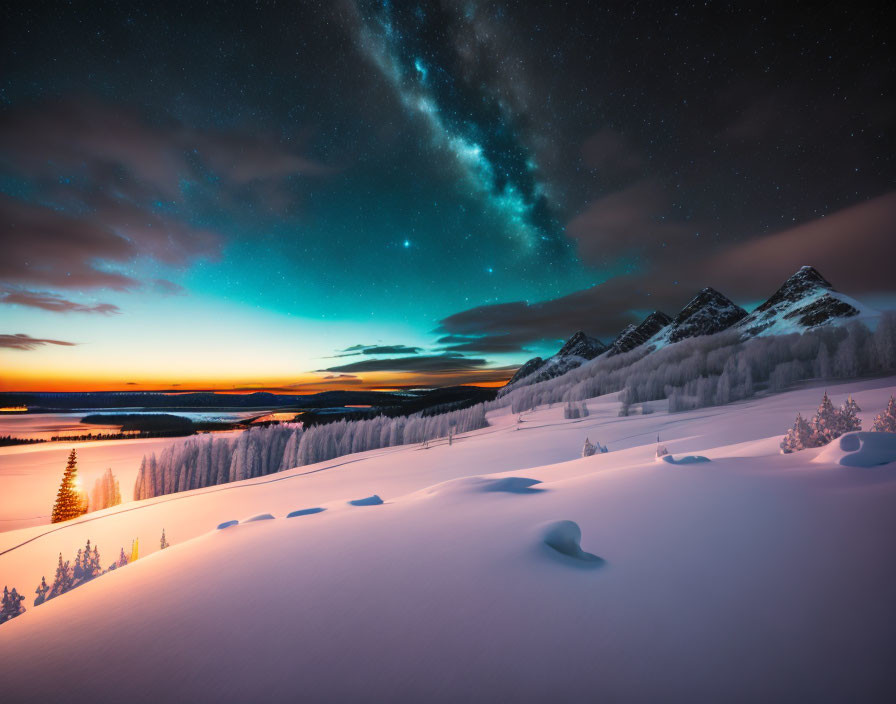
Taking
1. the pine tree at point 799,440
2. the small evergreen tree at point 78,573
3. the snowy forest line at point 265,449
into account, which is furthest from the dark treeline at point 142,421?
the pine tree at point 799,440

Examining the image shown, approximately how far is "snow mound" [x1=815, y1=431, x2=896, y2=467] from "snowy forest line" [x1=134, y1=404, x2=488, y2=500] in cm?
4073

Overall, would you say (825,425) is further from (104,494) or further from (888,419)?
(104,494)

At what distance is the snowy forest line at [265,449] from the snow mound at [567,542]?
1641 inches

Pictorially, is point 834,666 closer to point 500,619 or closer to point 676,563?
point 676,563

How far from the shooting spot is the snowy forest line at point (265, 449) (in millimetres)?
43250

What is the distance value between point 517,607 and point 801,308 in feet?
575

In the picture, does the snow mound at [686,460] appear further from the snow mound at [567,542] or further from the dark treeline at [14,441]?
the dark treeline at [14,441]

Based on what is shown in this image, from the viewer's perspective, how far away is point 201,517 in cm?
1692

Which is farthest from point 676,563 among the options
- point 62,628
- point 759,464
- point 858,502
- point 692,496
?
point 62,628

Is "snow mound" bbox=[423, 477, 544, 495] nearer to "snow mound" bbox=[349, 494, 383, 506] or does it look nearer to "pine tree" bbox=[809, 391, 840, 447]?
"snow mound" bbox=[349, 494, 383, 506]

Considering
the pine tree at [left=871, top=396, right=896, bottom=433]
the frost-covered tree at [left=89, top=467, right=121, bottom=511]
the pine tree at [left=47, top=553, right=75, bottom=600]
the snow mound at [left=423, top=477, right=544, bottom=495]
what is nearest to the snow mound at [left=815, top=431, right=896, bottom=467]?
the pine tree at [left=871, top=396, right=896, bottom=433]

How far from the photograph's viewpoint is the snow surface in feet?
6.37

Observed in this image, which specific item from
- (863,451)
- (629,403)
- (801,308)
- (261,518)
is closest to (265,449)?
(261,518)

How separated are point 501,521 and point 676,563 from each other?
1.76 meters
